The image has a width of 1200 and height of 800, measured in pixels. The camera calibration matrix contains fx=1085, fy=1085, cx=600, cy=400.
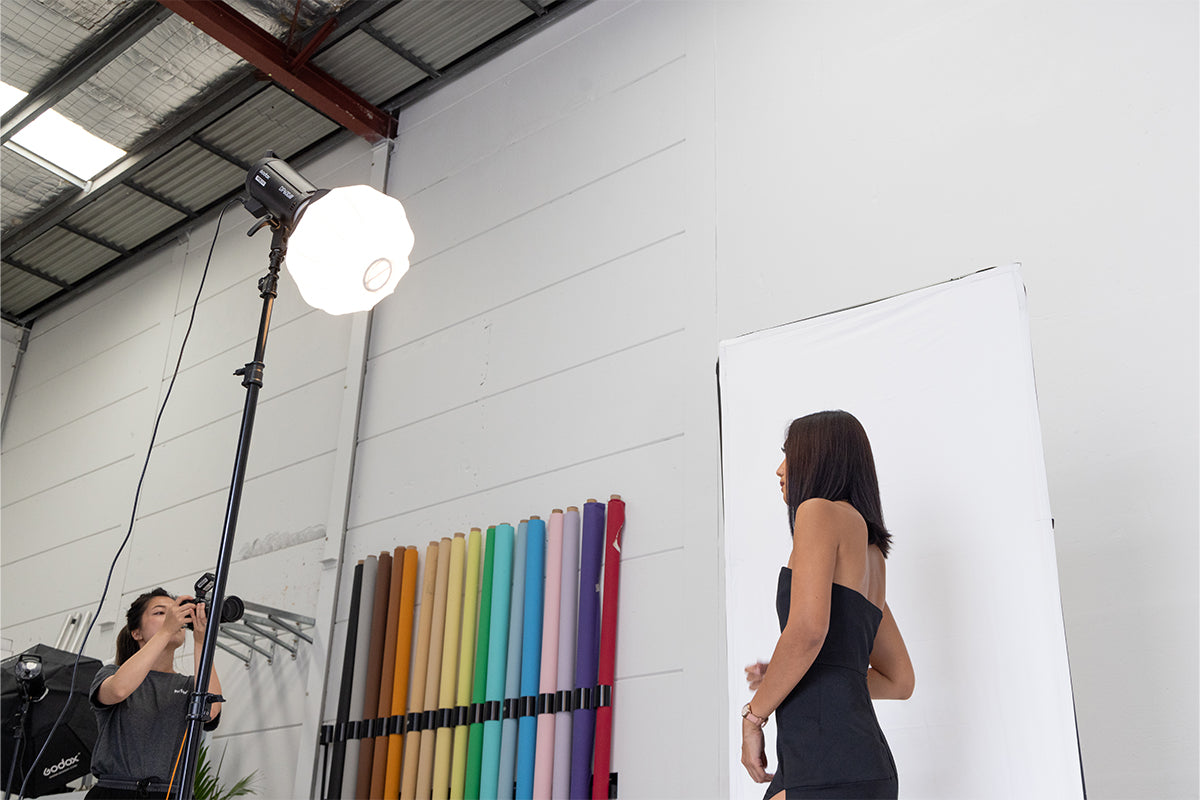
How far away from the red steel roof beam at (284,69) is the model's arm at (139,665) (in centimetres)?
226

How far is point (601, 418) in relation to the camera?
130 inches

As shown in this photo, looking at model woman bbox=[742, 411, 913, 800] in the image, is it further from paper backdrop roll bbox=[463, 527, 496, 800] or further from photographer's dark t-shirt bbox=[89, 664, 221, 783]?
photographer's dark t-shirt bbox=[89, 664, 221, 783]

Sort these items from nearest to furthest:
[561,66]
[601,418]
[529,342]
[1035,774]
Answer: [1035,774] → [601,418] → [529,342] → [561,66]

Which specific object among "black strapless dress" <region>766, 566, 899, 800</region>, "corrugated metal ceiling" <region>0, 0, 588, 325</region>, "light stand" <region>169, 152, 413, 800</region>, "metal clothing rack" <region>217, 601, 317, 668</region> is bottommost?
"black strapless dress" <region>766, 566, 899, 800</region>

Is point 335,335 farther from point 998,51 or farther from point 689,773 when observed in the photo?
point 998,51

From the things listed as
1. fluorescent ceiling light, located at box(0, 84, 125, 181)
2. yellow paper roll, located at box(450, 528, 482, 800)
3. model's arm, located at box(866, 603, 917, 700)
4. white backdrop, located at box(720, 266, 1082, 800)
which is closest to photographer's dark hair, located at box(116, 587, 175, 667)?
yellow paper roll, located at box(450, 528, 482, 800)

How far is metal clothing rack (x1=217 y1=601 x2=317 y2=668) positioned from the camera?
3711 mm

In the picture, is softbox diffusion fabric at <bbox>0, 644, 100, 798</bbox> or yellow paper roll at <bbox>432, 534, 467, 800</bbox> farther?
softbox diffusion fabric at <bbox>0, 644, 100, 798</bbox>

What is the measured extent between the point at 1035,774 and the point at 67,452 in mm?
5124

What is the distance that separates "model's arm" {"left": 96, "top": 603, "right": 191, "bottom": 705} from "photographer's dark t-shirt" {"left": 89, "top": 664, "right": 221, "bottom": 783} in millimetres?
66

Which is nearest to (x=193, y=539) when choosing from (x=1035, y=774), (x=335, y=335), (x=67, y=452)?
(x=335, y=335)

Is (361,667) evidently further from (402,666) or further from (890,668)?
(890,668)

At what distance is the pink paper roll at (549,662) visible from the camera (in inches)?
115

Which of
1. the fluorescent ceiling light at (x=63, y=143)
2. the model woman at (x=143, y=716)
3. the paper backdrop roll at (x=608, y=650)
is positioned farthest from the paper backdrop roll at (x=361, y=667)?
the fluorescent ceiling light at (x=63, y=143)
